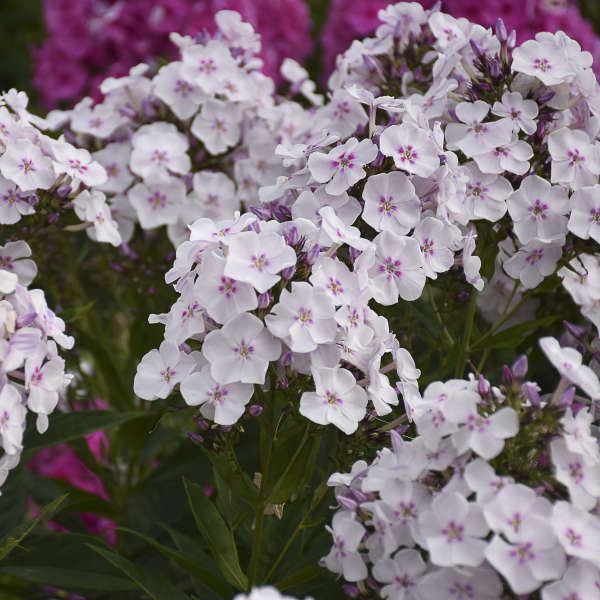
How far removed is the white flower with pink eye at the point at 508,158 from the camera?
1156 millimetres

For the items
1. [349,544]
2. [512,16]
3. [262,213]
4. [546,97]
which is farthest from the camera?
[512,16]

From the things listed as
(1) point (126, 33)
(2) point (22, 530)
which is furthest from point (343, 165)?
(1) point (126, 33)

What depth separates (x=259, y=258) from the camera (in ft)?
3.02

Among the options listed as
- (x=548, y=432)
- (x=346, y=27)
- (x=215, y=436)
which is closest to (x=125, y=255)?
(x=215, y=436)

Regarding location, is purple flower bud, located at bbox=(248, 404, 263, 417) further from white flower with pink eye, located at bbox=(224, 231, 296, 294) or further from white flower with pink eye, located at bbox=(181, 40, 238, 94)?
white flower with pink eye, located at bbox=(181, 40, 238, 94)

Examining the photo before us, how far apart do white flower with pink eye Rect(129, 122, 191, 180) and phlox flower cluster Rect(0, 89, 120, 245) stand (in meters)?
0.11

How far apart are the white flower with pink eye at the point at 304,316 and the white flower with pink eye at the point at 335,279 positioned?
0.8 inches

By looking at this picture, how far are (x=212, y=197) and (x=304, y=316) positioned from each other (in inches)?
23.2

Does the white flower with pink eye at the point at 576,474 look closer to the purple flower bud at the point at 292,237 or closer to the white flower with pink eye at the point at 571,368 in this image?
the white flower with pink eye at the point at 571,368

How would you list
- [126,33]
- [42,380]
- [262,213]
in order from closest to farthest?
[42,380], [262,213], [126,33]

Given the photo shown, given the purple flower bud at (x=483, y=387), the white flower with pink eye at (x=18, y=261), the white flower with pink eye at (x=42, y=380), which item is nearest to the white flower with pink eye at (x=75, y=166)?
the white flower with pink eye at (x=18, y=261)

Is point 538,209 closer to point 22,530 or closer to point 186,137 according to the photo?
point 186,137

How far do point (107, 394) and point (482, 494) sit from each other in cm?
98

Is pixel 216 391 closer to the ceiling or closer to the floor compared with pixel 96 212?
closer to the ceiling
